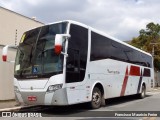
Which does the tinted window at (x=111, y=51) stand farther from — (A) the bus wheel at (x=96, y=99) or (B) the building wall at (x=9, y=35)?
(B) the building wall at (x=9, y=35)

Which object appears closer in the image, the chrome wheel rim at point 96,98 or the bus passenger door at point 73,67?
the bus passenger door at point 73,67

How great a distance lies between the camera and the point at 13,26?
20.5 metres

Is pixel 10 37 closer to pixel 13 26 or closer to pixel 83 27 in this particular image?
pixel 13 26

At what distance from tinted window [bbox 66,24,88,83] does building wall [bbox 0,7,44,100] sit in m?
6.16

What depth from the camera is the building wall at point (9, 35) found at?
18.2 m

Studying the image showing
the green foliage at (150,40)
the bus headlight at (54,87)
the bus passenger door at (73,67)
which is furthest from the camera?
the green foliage at (150,40)

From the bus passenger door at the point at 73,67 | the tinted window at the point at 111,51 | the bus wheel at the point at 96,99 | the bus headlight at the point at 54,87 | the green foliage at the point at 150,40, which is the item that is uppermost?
the green foliage at the point at 150,40

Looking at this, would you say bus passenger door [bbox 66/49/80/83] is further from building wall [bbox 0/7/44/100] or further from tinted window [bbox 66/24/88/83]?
building wall [bbox 0/7/44/100]

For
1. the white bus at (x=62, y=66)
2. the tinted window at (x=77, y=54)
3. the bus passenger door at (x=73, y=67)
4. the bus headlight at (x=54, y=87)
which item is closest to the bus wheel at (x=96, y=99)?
the white bus at (x=62, y=66)

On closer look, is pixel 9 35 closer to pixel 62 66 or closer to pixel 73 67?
pixel 73 67

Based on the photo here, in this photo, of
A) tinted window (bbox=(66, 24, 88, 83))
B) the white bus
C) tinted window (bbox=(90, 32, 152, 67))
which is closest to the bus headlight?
the white bus

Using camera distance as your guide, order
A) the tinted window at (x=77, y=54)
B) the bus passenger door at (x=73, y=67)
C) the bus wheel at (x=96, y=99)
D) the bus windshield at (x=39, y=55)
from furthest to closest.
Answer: the bus wheel at (x=96, y=99), the tinted window at (x=77, y=54), the bus passenger door at (x=73, y=67), the bus windshield at (x=39, y=55)

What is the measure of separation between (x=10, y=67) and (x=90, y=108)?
6.34 metres

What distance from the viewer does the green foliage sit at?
48031mm
